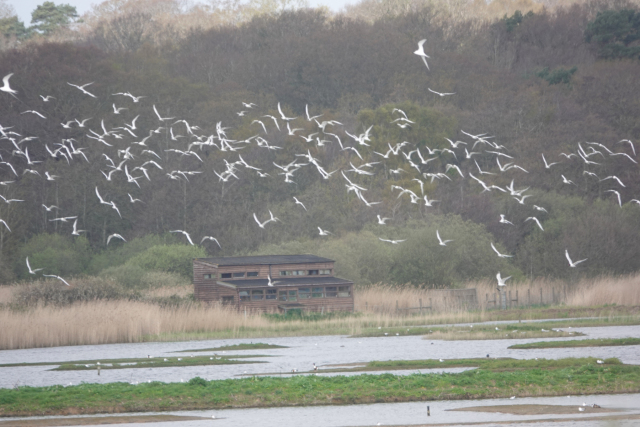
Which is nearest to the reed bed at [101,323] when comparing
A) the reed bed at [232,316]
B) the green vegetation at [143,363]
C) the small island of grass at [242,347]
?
the reed bed at [232,316]

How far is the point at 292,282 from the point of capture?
56.2 metres

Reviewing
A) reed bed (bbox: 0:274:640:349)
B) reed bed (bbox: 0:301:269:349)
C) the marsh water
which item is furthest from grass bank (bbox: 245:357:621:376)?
reed bed (bbox: 0:301:269:349)

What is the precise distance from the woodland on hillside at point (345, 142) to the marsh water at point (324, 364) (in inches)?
900

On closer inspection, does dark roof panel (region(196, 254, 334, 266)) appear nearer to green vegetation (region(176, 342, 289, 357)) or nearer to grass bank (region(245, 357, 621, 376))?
green vegetation (region(176, 342, 289, 357))

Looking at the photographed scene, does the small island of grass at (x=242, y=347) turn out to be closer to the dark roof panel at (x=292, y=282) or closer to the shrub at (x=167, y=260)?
the dark roof panel at (x=292, y=282)

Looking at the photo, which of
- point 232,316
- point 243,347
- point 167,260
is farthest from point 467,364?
point 167,260

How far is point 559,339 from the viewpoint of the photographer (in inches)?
1518

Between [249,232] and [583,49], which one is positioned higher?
[583,49]

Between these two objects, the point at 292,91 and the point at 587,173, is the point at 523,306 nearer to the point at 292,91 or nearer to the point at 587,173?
the point at 587,173

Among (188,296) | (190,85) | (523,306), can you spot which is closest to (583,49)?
(190,85)

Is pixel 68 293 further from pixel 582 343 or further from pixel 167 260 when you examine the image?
pixel 582 343

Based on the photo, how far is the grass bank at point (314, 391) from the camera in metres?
25.7

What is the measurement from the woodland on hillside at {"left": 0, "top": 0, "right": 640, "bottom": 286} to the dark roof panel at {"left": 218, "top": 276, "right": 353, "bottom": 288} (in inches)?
275

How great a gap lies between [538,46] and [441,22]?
10.5 m
